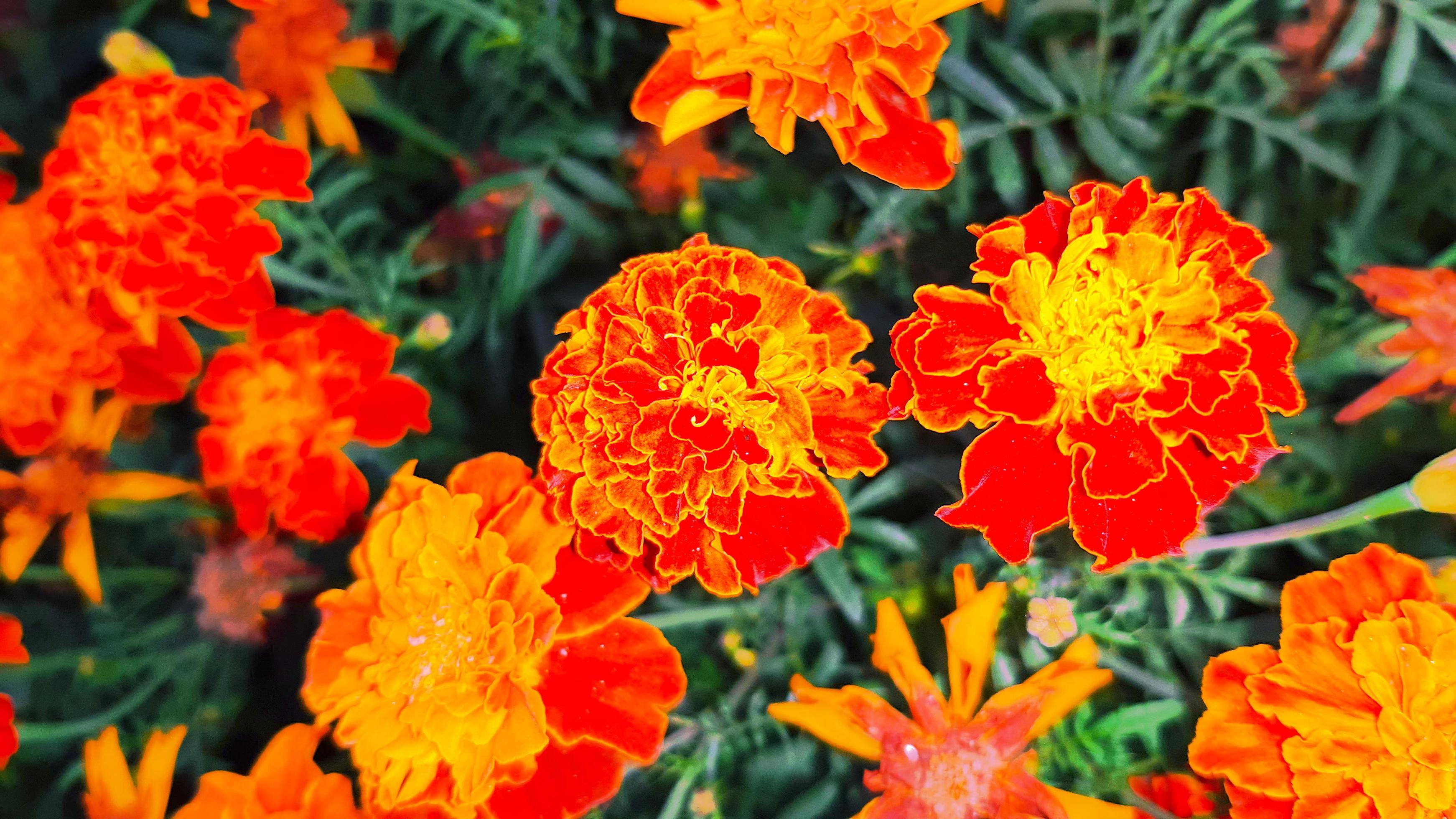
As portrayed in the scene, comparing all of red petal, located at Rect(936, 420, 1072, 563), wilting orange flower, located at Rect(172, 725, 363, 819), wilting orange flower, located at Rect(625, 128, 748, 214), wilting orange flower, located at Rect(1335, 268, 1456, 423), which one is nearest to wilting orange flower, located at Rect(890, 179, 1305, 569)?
red petal, located at Rect(936, 420, 1072, 563)

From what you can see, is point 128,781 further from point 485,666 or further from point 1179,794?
point 1179,794

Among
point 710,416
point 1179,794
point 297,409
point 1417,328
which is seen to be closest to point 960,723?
point 1179,794

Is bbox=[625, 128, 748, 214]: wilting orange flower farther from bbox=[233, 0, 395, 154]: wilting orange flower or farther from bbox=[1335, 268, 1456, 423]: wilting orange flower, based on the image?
bbox=[1335, 268, 1456, 423]: wilting orange flower

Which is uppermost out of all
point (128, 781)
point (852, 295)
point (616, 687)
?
point (852, 295)

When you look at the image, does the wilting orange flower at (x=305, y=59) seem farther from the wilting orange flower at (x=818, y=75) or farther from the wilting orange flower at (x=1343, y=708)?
the wilting orange flower at (x=1343, y=708)

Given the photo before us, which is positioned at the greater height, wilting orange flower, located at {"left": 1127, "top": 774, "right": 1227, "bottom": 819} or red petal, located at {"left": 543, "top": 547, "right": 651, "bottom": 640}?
red petal, located at {"left": 543, "top": 547, "right": 651, "bottom": 640}

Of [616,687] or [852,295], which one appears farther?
[852,295]
